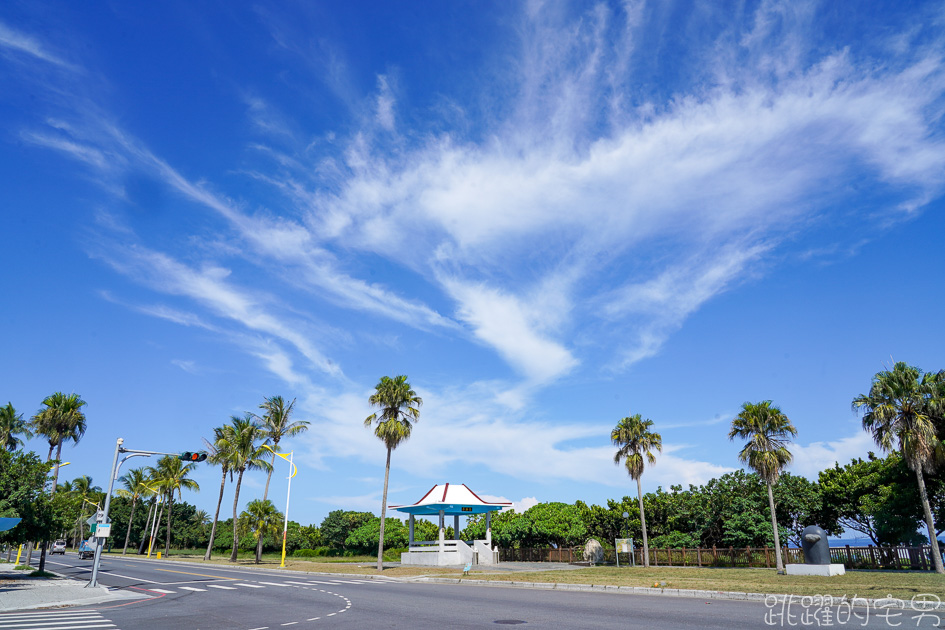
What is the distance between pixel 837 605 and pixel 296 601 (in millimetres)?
16119

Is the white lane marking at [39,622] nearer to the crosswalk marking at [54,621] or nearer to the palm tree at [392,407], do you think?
the crosswalk marking at [54,621]

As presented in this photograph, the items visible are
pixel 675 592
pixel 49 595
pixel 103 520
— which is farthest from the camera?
pixel 103 520

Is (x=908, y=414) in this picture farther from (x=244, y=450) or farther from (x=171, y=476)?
(x=171, y=476)

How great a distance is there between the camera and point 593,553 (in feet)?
154

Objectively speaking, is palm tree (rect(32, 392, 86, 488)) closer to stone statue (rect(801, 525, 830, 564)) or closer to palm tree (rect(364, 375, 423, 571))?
palm tree (rect(364, 375, 423, 571))

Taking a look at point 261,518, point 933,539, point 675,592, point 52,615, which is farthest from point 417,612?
point 261,518

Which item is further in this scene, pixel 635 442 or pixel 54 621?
pixel 635 442

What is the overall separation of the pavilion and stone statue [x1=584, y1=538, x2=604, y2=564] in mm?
7547

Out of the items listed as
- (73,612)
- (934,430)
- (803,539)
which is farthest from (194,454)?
(934,430)

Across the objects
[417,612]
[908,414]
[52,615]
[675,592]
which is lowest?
[52,615]

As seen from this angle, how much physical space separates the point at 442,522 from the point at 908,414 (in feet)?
105

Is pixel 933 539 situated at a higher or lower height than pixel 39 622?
higher

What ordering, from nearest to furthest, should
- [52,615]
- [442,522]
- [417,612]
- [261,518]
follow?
[417,612] → [52,615] → [442,522] → [261,518]

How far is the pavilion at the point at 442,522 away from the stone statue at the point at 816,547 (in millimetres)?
21855
